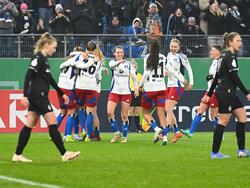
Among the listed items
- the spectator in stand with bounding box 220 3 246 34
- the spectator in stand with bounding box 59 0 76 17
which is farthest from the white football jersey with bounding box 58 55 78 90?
the spectator in stand with bounding box 220 3 246 34

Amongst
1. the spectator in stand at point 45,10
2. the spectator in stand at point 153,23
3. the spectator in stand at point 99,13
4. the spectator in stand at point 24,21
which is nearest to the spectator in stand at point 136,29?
the spectator in stand at point 153,23

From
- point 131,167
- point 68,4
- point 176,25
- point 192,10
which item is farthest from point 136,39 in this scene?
point 131,167

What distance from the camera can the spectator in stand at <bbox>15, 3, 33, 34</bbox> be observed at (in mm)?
31156

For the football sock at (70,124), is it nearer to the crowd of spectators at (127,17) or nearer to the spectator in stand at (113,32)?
the crowd of spectators at (127,17)

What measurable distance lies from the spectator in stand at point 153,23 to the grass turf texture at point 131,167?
9923 millimetres

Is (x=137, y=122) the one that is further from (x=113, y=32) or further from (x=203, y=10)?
(x=203, y=10)

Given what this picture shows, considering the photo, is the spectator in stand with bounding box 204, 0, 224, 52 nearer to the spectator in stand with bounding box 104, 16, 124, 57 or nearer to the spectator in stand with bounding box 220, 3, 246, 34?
the spectator in stand with bounding box 220, 3, 246, 34

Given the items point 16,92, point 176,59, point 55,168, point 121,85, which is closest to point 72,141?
point 121,85

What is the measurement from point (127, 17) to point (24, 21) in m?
3.86

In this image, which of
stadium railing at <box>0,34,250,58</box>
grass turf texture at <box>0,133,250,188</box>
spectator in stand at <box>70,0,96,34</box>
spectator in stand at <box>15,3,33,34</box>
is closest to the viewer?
grass turf texture at <box>0,133,250,188</box>

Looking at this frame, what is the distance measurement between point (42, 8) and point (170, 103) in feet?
33.4

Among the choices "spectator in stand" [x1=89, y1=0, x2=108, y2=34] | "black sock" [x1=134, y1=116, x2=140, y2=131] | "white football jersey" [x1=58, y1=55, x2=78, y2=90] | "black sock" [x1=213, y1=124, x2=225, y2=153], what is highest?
"spectator in stand" [x1=89, y1=0, x2=108, y2=34]

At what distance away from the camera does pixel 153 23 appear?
31312 mm

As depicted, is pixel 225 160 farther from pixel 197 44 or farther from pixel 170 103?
pixel 197 44
